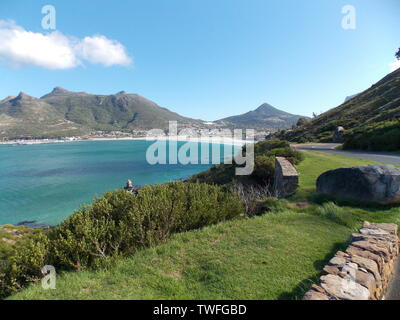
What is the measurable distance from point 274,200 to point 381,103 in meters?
57.1

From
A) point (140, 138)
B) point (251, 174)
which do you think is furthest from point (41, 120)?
point (251, 174)

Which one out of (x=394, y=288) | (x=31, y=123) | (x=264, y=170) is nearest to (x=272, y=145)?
(x=264, y=170)

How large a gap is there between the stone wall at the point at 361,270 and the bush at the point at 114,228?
3.42 meters

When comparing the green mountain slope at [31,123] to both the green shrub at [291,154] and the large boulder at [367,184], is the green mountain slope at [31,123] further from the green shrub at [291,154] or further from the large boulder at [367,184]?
the large boulder at [367,184]

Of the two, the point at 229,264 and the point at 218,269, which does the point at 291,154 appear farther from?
the point at 218,269

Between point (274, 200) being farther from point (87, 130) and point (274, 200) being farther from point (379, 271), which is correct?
point (87, 130)

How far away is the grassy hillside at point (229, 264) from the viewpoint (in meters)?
3.13

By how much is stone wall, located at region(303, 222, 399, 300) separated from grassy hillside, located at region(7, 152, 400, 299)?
439 millimetres

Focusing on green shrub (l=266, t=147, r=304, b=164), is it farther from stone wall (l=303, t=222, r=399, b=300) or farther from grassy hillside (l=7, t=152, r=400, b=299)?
stone wall (l=303, t=222, r=399, b=300)

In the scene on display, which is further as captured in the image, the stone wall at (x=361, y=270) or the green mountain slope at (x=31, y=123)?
the green mountain slope at (x=31, y=123)

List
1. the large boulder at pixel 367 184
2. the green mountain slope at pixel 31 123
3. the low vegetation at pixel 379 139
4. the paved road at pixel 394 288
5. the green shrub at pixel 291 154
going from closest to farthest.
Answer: the paved road at pixel 394 288 < the large boulder at pixel 367 184 < the green shrub at pixel 291 154 < the low vegetation at pixel 379 139 < the green mountain slope at pixel 31 123

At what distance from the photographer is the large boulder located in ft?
21.1

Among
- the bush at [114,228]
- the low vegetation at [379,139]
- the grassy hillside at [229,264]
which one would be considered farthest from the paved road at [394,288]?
the low vegetation at [379,139]
